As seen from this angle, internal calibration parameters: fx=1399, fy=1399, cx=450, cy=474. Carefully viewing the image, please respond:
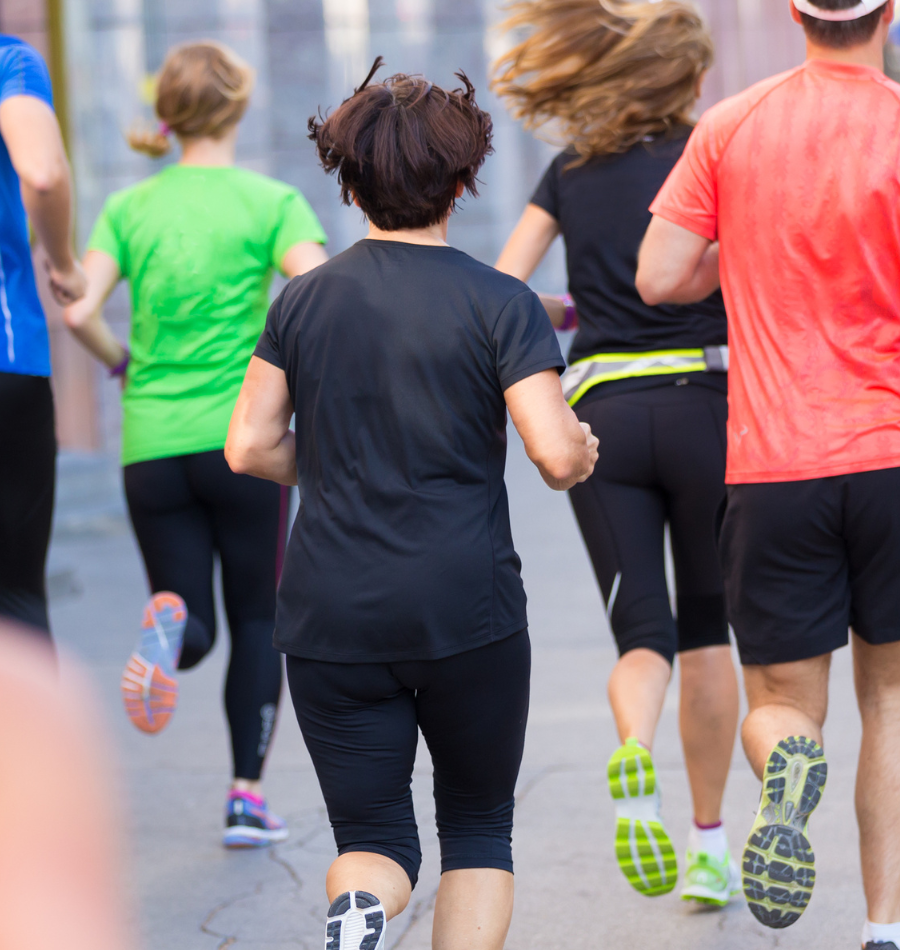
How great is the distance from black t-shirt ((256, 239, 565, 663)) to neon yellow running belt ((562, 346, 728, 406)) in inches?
39.7

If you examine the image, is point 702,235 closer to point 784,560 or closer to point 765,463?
point 765,463

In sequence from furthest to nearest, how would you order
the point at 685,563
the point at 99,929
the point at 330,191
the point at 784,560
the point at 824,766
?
the point at 330,191, the point at 685,563, the point at 784,560, the point at 824,766, the point at 99,929

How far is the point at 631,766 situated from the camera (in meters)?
2.92

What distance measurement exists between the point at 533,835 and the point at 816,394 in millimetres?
1683

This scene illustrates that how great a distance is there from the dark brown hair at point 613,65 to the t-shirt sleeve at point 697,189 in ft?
1.63

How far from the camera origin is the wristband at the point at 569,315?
11.1 feet

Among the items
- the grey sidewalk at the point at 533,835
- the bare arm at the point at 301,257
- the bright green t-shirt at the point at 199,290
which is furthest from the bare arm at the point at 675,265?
the grey sidewalk at the point at 533,835

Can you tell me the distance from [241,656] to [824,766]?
187cm

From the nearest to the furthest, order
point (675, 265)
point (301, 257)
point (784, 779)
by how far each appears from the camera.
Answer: point (784, 779), point (675, 265), point (301, 257)

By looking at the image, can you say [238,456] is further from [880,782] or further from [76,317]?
[76,317]

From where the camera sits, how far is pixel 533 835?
3.88 meters

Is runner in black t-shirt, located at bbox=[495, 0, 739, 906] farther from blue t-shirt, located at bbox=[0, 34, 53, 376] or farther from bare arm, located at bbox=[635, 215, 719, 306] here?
blue t-shirt, located at bbox=[0, 34, 53, 376]

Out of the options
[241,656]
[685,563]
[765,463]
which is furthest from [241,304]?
[765,463]

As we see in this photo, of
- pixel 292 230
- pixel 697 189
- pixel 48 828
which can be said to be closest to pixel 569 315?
pixel 697 189
